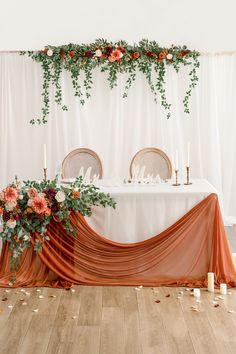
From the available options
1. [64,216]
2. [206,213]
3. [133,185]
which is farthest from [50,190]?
[206,213]

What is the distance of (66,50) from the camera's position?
6.30m

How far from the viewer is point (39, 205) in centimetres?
396

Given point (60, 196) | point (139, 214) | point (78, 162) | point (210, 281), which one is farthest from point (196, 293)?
point (78, 162)

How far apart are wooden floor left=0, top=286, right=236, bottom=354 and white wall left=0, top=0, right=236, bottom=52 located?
340cm

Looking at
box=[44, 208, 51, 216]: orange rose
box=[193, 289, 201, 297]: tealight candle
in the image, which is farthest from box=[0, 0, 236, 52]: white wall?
box=[193, 289, 201, 297]: tealight candle

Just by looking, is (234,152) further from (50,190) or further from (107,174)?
(50,190)

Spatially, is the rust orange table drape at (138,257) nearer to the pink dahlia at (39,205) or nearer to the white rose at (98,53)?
the pink dahlia at (39,205)

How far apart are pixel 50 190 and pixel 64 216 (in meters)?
0.22

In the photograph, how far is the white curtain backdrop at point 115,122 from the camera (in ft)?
21.9

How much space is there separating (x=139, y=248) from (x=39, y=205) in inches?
32.4

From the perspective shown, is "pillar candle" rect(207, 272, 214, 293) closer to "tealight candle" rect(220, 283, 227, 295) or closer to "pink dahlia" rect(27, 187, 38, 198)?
"tealight candle" rect(220, 283, 227, 295)

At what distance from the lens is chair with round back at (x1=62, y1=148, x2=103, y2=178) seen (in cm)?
579

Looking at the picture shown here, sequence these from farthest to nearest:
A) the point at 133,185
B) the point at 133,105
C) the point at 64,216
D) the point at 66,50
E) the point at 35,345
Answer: the point at 133,105
the point at 66,50
the point at 133,185
the point at 64,216
the point at 35,345

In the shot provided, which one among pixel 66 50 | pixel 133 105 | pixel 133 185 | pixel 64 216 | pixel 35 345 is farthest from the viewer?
pixel 133 105
